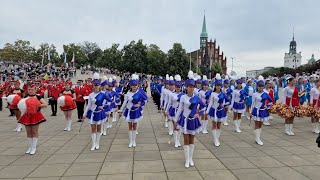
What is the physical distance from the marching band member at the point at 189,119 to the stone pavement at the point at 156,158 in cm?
43

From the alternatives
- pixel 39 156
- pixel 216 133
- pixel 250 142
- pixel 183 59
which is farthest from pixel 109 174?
pixel 183 59

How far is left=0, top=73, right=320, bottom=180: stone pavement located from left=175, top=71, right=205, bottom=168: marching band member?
1.41 ft

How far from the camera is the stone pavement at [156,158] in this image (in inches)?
250

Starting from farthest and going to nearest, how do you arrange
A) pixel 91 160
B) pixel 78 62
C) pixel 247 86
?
pixel 78 62 < pixel 247 86 < pixel 91 160

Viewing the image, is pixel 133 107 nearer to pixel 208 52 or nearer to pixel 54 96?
pixel 54 96

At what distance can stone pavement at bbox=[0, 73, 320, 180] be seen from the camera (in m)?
6.36

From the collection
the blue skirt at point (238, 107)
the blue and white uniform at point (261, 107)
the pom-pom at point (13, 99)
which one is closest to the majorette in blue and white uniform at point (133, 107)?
A: the blue and white uniform at point (261, 107)

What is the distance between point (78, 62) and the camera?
91.8 meters

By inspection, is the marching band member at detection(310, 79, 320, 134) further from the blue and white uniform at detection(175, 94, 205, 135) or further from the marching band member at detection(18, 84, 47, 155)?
the marching band member at detection(18, 84, 47, 155)

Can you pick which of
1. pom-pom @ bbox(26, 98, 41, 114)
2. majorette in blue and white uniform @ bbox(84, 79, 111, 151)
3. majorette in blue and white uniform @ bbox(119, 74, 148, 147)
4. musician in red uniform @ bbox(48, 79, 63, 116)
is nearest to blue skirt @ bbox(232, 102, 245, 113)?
majorette in blue and white uniform @ bbox(119, 74, 148, 147)

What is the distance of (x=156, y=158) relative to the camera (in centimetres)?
763

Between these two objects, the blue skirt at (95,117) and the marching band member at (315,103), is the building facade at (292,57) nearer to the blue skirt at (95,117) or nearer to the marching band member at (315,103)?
the marching band member at (315,103)

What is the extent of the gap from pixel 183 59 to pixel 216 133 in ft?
127

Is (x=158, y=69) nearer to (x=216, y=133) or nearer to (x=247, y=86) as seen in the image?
(x=247, y=86)
